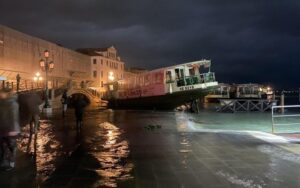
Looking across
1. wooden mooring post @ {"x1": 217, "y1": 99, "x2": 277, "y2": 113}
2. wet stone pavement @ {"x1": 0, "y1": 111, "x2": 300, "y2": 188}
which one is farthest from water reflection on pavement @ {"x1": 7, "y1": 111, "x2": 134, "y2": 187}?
wooden mooring post @ {"x1": 217, "y1": 99, "x2": 277, "y2": 113}

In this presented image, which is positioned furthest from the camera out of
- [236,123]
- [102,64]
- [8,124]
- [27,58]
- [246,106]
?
[102,64]

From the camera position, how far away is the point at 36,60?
61.8 m

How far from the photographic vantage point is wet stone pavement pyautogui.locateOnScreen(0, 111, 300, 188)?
26.1 feet

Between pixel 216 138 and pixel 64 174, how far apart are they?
7.00 meters

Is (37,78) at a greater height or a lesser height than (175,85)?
greater

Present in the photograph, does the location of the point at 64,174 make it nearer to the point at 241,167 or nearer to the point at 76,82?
the point at 241,167

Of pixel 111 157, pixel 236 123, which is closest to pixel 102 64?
pixel 236 123

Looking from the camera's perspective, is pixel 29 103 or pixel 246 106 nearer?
pixel 29 103

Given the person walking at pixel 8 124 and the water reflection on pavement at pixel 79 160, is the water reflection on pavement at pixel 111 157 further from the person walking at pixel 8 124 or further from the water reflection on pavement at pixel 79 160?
the person walking at pixel 8 124

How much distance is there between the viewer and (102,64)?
100 m

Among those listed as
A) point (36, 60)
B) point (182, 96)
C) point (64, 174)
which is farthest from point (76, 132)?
point (36, 60)

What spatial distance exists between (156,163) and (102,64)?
9150cm

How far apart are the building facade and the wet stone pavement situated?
255ft

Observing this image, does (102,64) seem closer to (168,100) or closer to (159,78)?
(159,78)
